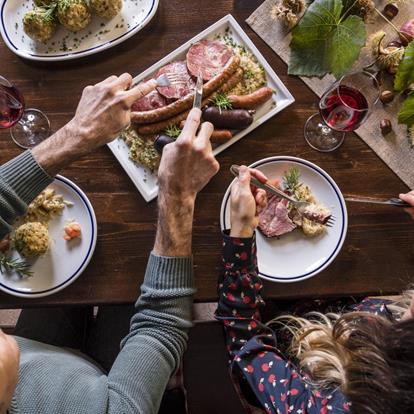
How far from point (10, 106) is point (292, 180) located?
2.83ft

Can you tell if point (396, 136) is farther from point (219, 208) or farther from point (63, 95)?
point (63, 95)

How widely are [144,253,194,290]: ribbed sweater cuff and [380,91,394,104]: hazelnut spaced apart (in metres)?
0.80

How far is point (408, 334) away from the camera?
3.26ft

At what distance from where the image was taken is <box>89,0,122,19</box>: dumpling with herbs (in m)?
1.41

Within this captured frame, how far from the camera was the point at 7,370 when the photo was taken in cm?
94

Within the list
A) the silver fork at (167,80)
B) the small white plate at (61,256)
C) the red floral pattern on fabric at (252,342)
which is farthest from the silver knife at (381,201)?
the small white plate at (61,256)

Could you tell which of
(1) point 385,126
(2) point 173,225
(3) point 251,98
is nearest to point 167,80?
(3) point 251,98

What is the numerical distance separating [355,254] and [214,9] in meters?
0.90

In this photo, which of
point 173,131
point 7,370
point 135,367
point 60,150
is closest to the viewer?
point 7,370

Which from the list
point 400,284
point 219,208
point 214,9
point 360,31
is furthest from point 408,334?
point 214,9

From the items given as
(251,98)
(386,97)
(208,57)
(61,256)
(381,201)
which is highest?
(208,57)

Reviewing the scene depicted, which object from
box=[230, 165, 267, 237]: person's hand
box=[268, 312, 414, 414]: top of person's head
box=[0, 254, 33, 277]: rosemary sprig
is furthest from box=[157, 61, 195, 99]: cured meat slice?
box=[268, 312, 414, 414]: top of person's head

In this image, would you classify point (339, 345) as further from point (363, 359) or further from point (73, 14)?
point (73, 14)

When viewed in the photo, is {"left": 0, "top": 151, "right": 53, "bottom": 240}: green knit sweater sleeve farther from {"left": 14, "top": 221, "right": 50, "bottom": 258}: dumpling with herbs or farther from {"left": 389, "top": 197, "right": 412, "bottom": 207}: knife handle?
{"left": 389, "top": 197, "right": 412, "bottom": 207}: knife handle
